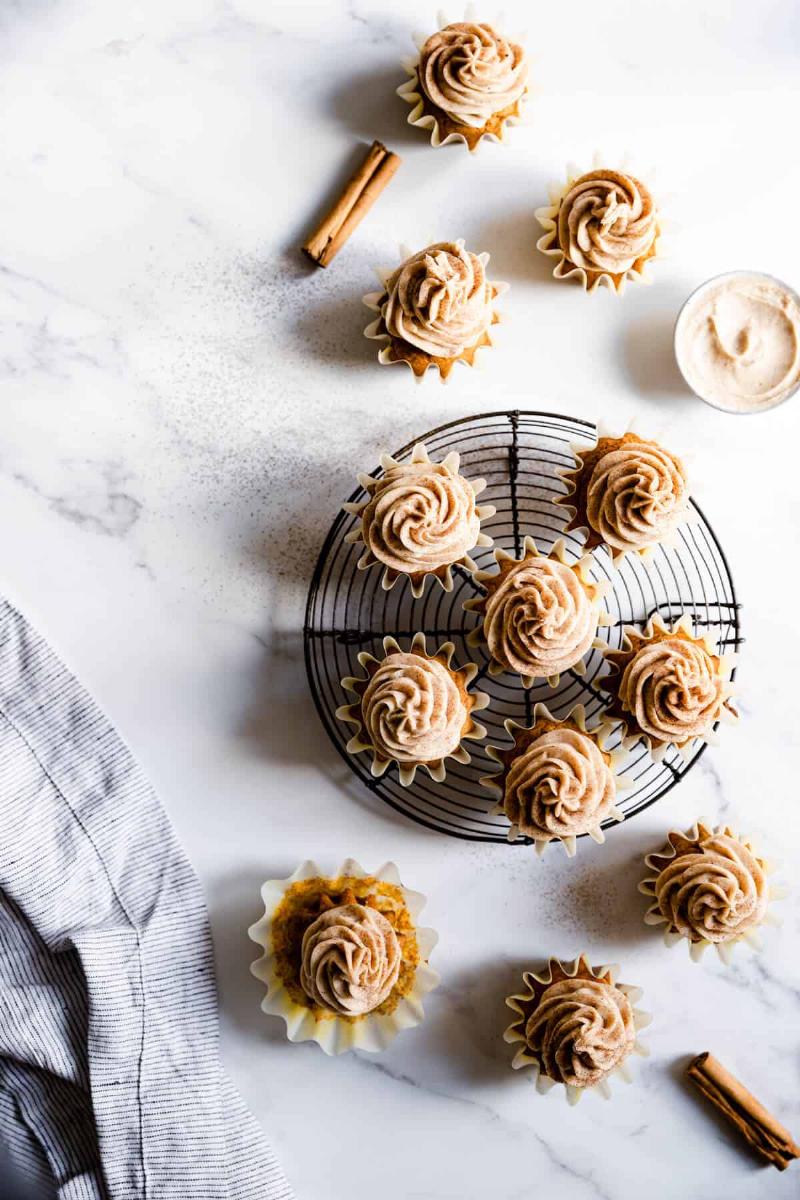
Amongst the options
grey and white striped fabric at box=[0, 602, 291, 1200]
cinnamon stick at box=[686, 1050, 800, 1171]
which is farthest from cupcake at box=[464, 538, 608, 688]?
cinnamon stick at box=[686, 1050, 800, 1171]

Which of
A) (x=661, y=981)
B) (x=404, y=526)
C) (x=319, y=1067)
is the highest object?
(x=404, y=526)

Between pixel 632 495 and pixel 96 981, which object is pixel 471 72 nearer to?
pixel 632 495

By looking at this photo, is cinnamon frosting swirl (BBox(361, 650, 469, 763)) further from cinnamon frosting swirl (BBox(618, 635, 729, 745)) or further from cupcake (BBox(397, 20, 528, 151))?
cupcake (BBox(397, 20, 528, 151))

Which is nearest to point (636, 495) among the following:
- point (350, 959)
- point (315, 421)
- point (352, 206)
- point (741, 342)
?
point (741, 342)

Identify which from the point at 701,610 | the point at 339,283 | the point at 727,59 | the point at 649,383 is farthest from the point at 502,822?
the point at 727,59

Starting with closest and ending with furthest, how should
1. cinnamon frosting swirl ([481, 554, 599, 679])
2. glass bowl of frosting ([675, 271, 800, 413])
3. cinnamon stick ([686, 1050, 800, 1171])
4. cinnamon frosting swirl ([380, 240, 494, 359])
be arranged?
1. cinnamon frosting swirl ([481, 554, 599, 679])
2. cinnamon frosting swirl ([380, 240, 494, 359])
3. glass bowl of frosting ([675, 271, 800, 413])
4. cinnamon stick ([686, 1050, 800, 1171])

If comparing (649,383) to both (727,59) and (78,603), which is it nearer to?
(727,59)
